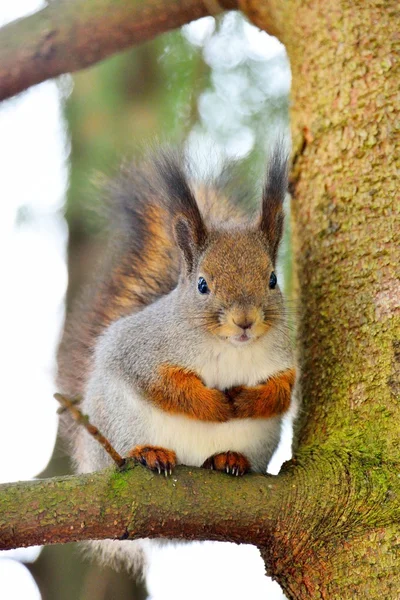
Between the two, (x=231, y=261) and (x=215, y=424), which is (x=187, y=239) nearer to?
(x=231, y=261)

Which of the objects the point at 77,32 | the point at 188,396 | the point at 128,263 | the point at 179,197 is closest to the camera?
the point at 188,396

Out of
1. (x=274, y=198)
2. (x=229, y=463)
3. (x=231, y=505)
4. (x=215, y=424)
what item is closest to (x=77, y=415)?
(x=231, y=505)

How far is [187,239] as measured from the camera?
2.21 meters

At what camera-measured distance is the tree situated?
1607 mm

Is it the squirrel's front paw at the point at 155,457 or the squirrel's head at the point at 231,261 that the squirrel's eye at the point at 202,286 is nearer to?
the squirrel's head at the point at 231,261

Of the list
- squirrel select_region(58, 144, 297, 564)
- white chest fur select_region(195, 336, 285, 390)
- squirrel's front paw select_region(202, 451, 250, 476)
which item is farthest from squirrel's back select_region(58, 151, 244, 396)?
squirrel's front paw select_region(202, 451, 250, 476)

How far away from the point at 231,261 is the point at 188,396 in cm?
38

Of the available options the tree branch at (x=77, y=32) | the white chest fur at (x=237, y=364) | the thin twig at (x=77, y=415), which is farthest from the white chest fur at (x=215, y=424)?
the tree branch at (x=77, y=32)

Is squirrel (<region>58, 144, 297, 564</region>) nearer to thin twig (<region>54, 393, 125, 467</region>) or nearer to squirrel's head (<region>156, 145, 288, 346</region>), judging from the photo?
squirrel's head (<region>156, 145, 288, 346</region>)

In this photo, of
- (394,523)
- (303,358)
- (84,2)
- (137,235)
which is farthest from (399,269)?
(84,2)

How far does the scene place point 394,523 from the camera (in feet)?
5.51

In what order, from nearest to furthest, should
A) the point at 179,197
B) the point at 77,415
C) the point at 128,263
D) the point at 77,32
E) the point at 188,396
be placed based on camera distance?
1. the point at 77,415
2. the point at 188,396
3. the point at 179,197
4. the point at 77,32
5. the point at 128,263

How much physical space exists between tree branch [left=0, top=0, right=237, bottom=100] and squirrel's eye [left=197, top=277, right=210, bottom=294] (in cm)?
80

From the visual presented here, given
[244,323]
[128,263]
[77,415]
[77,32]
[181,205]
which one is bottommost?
[128,263]
